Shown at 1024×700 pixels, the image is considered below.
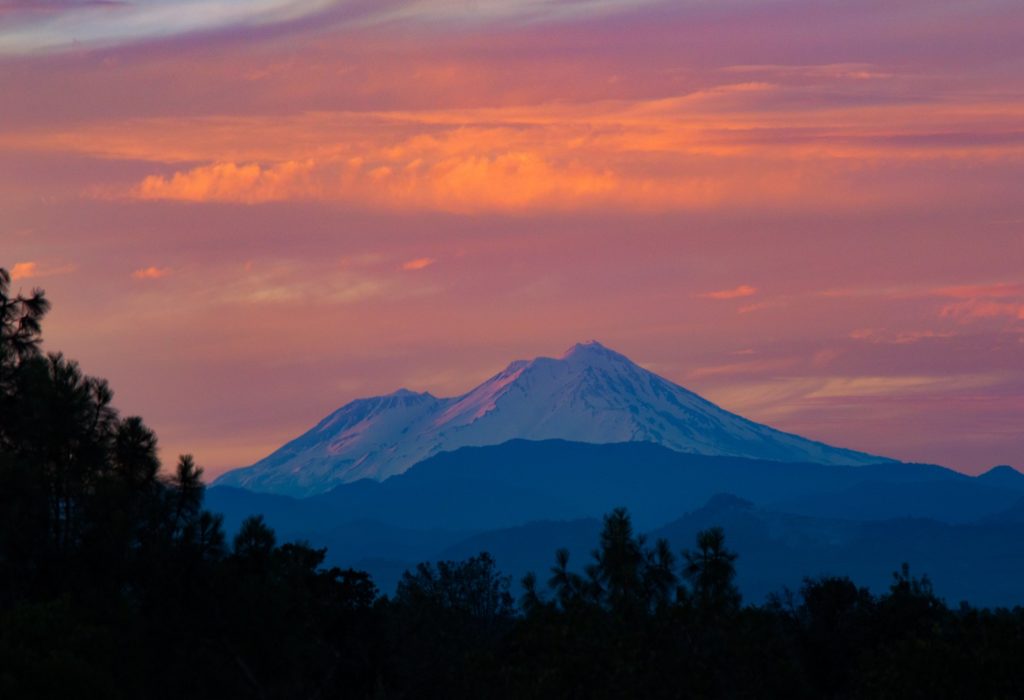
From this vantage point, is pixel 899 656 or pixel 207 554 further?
pixel 899 656

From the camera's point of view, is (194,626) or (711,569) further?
(711,569)

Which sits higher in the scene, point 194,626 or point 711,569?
point 711,569

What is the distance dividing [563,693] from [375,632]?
1746cm

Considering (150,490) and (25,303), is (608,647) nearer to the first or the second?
(150,490)

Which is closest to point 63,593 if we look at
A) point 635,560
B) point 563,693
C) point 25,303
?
point 25,303

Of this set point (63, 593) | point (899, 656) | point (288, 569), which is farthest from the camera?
point (288, 569)

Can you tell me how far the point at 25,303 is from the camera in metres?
54.0

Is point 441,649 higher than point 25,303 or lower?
lower

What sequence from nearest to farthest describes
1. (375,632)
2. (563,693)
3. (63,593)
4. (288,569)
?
(63,593) → (563,693) → (288,569) → (375,632)

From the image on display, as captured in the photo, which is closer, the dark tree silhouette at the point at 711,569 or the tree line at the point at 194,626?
the tree line at the point at 194,626

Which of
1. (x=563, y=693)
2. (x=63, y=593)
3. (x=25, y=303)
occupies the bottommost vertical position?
(x=563, y=693)

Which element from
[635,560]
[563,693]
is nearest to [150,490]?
[563,693]

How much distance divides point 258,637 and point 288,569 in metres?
20.2

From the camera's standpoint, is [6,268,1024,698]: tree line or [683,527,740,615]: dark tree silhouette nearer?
[6,268,1024,698]: tree line
